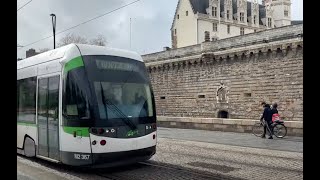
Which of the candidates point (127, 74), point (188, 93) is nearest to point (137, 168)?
point (127, 74)

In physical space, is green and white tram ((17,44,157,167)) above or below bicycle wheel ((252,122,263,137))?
above

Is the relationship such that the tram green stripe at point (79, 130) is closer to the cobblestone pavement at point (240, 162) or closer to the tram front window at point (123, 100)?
the tram front window at point (123, 100)

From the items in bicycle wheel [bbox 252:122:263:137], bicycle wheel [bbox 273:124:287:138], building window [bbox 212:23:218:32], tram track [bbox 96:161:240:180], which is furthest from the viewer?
building window [bbox 212:23:218:32]

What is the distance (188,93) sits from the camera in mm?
35156

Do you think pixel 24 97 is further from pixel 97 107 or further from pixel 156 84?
pixel 156 84

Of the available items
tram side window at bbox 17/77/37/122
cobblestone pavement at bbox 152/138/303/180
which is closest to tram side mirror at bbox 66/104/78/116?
tram side window at bbox 17/77/37/122

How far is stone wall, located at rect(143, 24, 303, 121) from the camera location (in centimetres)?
2644

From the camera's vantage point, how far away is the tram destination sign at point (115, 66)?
8.91 metres

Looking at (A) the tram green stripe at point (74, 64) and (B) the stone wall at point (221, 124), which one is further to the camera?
(B) the stone wall at point (221, 124)

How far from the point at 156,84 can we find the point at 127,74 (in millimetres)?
29879

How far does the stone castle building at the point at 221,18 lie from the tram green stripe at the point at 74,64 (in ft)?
184

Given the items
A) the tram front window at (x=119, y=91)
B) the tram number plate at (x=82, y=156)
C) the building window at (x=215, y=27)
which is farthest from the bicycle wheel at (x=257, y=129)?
the building window at (x=215, y=27)

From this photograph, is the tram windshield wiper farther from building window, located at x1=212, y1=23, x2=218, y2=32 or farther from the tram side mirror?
building window, located at x1=212, y1=23, x2=218, y2=32

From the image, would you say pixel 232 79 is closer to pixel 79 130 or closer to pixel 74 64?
pixel 74 64
